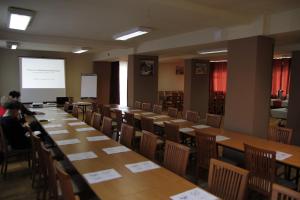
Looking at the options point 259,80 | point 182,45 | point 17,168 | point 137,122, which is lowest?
point 17,168

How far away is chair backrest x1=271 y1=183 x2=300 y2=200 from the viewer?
1.56m

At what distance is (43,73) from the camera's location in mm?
9297


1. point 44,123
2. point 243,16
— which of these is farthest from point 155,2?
point 44,123

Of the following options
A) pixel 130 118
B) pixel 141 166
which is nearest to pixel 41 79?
→ pixel 130 118

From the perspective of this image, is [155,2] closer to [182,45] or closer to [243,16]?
[243,16]

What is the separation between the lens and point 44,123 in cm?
466

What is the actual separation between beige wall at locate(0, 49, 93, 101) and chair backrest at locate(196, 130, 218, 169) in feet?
27.2

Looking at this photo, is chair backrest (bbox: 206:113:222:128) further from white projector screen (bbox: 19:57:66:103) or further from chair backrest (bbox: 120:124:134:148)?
white projector screen (bbox: 19:57:66:103)

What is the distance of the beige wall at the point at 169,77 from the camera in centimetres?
1299

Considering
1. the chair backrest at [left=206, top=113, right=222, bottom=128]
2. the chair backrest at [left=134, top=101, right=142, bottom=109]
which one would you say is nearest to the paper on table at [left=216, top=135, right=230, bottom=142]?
the chair backrest at [left=206, top=113, right=222, bottom=128]

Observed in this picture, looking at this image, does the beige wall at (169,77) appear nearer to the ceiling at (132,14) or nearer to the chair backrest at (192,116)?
the ceiling at (132,14)

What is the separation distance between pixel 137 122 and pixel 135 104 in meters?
1.86

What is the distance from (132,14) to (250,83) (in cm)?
242

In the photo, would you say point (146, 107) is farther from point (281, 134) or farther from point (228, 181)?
point (228, 181)
